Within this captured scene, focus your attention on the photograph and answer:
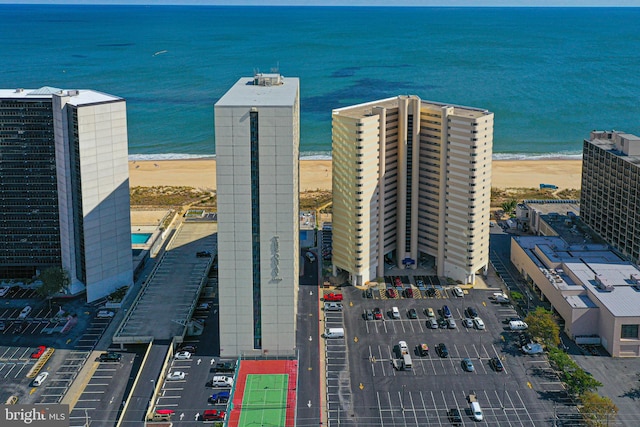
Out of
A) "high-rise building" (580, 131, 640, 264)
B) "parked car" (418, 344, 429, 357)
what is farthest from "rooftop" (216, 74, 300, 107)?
"high-rise building" (580, 131, 640, 264)

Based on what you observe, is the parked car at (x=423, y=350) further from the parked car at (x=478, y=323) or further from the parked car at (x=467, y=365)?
the parked car at (x=478, y=323)

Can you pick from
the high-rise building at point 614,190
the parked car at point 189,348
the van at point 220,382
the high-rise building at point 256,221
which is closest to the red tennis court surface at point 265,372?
the van at point 220,382

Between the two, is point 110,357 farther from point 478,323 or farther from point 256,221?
point 478,323

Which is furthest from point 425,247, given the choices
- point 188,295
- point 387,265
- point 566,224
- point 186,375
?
point 186,375

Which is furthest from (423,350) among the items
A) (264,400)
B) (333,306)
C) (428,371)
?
(264,400)

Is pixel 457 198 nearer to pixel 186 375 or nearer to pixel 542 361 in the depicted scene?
pixel 542 361
